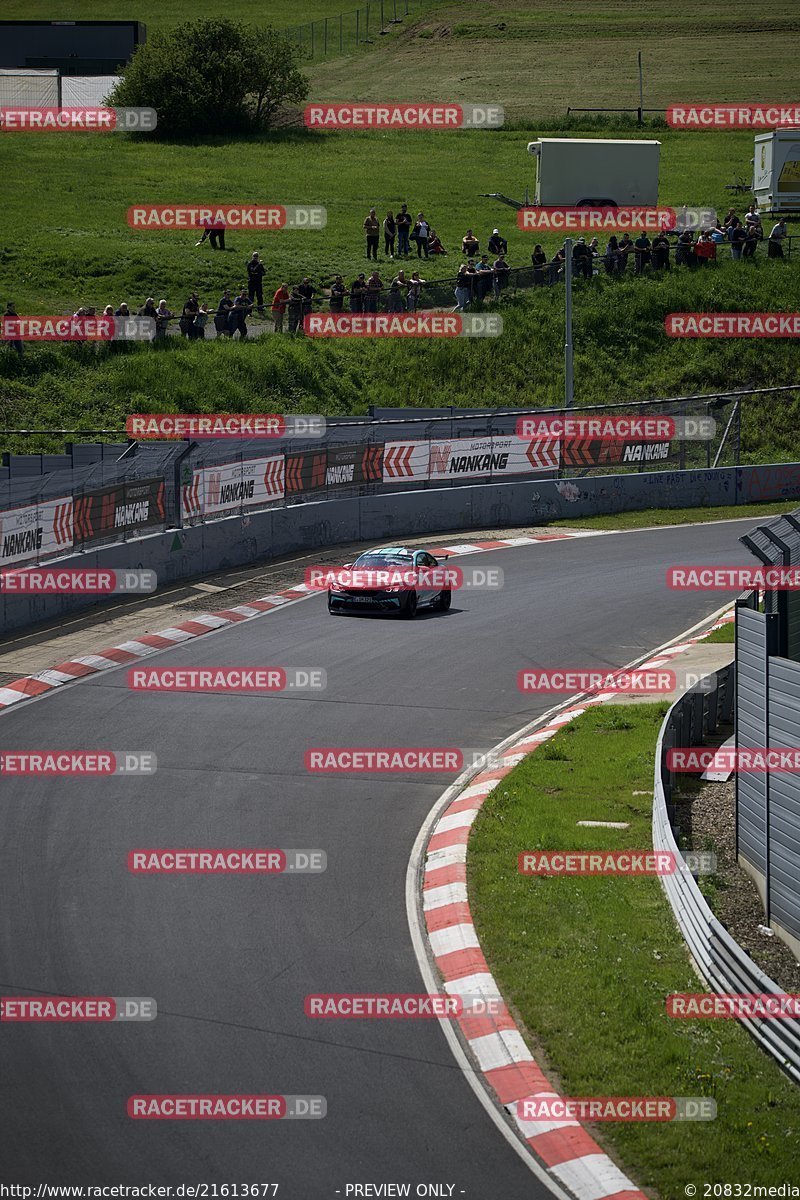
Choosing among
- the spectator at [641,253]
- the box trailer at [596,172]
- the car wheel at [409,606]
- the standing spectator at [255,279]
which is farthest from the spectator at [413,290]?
the car wheel at [409,606]

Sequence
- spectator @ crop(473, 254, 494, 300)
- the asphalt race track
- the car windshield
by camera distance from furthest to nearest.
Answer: spectator @ crop(473, 254, 494, 300)
the car windshield
the asphalt race track

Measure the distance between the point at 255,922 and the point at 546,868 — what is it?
3011 millimetres

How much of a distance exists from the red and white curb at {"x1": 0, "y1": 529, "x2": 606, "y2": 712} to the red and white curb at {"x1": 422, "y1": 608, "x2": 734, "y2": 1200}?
6796 millimetres

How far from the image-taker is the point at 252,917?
1284cm

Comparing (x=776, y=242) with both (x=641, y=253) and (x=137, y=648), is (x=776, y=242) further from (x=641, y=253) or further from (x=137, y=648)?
(x=137, y=648)

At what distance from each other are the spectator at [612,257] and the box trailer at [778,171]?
37.9ft

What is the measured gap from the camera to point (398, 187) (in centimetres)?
6688

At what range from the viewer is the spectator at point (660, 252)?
4925 cm

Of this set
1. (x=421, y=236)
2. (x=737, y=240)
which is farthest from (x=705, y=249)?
→ (x=421, y=236)

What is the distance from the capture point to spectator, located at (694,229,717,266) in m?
51.1

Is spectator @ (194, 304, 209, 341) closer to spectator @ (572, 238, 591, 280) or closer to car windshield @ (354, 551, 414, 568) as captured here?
spectator @ (572, 238, 591, 280)

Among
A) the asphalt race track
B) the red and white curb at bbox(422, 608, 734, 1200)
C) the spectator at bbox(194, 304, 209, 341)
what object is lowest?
the red and white curb at bbox(422, 608, 734, 1200)

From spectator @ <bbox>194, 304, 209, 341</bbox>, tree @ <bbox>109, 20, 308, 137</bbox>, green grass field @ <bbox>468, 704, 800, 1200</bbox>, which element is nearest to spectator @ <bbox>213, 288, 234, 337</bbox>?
spectator @ <bbox>194, 304, 209, 341</bbox>

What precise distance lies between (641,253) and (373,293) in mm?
11632
